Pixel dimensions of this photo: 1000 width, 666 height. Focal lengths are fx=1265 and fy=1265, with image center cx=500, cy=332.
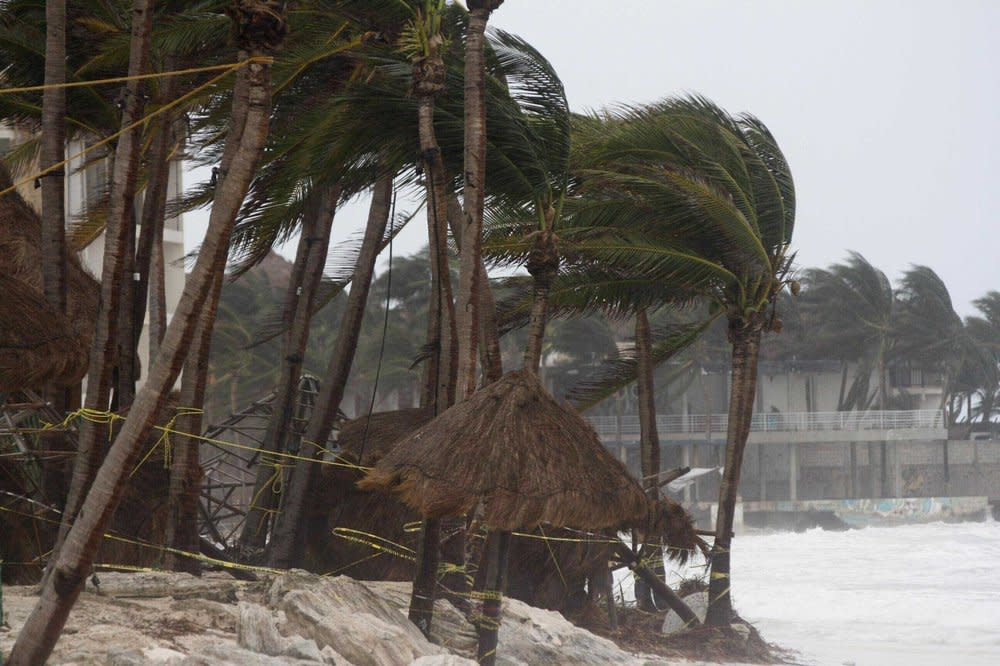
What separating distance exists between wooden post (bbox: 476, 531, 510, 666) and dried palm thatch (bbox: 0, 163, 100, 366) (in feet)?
11.3

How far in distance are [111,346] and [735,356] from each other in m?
8.65

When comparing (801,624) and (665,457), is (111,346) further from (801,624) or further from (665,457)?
(665,457)

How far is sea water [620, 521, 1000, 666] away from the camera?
77.3 ft

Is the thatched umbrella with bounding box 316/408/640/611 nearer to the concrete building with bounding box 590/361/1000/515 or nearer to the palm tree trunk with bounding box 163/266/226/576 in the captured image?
the palm tree trunk with bounding box 163/266/226/576

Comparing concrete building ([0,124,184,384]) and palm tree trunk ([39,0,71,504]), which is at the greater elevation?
concrete building ([0,124,184,384])

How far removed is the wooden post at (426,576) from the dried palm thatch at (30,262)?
9.64 feet

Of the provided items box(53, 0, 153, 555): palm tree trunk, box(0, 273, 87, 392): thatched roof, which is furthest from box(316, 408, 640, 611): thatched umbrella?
box(53, 0, 153, 555): palm tree trunk

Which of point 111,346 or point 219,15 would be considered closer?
point 111,346

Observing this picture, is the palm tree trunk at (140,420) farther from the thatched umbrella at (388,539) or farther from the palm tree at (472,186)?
the thatched umbrella at (388,539)

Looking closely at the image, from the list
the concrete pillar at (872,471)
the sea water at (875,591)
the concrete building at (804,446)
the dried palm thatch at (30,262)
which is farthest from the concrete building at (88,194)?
the concrete pillar at (872,471)

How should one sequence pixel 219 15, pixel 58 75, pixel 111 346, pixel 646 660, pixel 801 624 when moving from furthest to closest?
pixel 801 624, pixel 646 660, pixel 219 15, pixel 58 75, pixel 111 346

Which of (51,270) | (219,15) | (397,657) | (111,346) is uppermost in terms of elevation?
(219,15)

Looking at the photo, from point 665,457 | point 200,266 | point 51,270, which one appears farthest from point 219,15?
point 665,457

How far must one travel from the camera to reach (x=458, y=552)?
11648mm
